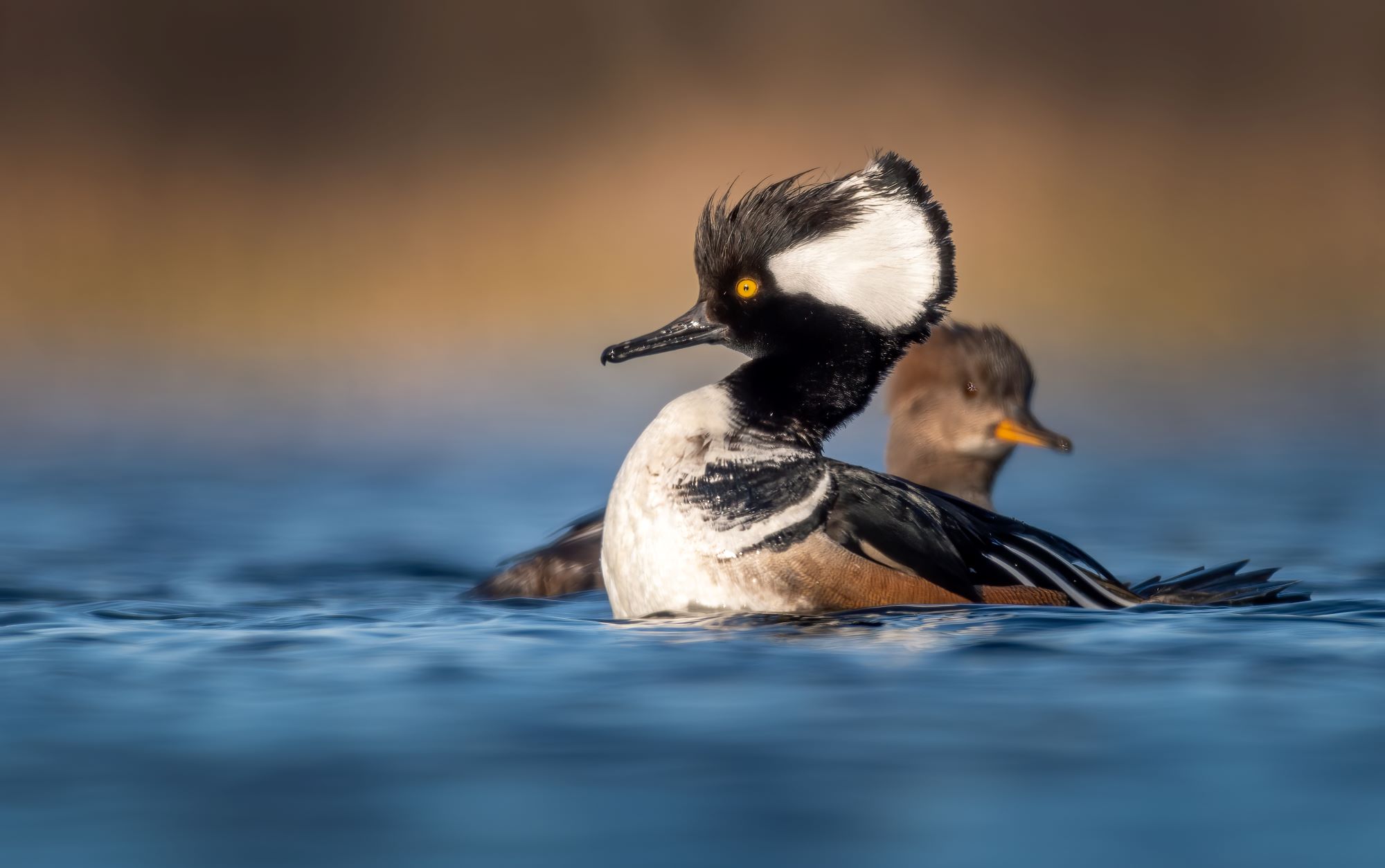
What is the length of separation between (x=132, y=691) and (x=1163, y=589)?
3220mm

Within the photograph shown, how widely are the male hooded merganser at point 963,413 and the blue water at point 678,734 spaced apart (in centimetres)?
160

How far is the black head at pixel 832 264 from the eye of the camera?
4980 mm

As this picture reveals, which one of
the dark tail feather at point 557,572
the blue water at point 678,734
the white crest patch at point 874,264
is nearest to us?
the blue water at point 678,734

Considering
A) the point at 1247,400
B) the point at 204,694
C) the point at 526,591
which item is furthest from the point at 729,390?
the point at 1247,400

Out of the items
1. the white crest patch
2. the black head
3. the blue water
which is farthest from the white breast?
the white crest patch

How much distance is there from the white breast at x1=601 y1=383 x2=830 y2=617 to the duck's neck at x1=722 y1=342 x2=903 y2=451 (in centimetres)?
7

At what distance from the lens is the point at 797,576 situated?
4.79 metres

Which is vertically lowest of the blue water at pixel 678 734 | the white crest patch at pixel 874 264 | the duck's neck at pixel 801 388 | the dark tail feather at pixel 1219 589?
the blue water at pixel 678 734

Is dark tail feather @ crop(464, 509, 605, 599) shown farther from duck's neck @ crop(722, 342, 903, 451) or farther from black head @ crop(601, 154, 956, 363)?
black head @ crop(601, 154, 956, 363)

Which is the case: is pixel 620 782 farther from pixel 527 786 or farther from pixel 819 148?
pixel 819 148

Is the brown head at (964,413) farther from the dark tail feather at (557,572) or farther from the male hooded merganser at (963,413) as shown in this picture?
the dark tail feather at (557,572)

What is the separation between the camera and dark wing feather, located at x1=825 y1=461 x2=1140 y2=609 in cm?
486

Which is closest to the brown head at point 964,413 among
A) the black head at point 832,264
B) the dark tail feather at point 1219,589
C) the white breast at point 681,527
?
the dark tail feather at point 1219,589

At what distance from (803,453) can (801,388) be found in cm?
20
